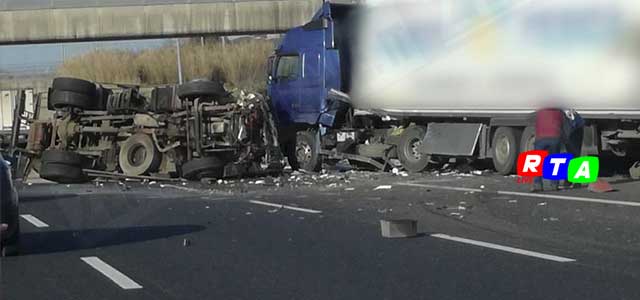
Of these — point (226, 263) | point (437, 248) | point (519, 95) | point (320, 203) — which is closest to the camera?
point (226, 263)

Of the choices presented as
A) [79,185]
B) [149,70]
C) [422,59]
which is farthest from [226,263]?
[149,70]

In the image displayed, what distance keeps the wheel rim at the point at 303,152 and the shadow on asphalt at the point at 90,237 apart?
39.8 feet

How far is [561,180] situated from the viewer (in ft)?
57.2

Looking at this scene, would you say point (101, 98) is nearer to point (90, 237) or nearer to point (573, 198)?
point (90, 237)

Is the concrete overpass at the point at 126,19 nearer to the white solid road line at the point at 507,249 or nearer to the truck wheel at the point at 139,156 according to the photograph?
the truck wheel at the point at 139,156

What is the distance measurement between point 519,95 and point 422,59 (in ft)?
10.0

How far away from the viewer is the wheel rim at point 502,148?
841 inches

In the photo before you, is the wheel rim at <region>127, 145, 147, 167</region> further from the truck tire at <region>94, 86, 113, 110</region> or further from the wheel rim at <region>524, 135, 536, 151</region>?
the wheel rim at <region>524, 135, 536, 151</region>

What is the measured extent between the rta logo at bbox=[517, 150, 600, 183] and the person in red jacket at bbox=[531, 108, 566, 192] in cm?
10

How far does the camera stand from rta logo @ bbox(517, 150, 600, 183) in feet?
56.2

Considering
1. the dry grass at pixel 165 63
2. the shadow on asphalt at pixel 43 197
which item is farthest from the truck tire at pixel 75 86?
the dry grass at pixel 165 63

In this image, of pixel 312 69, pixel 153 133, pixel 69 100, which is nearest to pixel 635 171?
pixel 312 69

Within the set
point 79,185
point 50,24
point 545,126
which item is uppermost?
point 50,24

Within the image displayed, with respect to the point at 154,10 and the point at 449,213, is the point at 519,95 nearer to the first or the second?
the point at 449,213
